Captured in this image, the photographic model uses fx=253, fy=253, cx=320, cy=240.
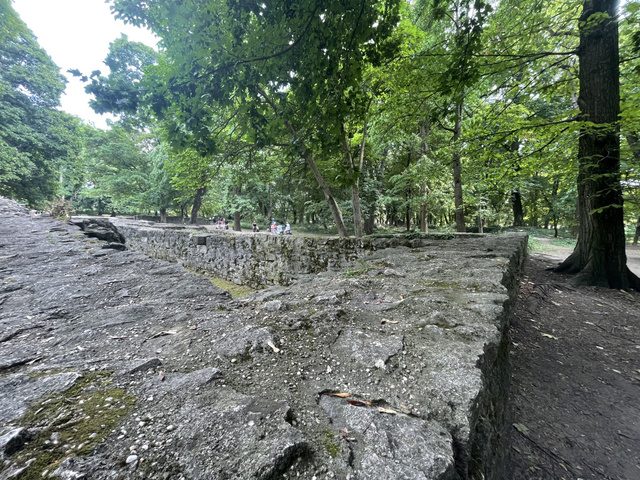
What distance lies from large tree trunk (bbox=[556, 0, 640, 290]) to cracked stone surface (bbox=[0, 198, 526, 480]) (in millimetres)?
3909

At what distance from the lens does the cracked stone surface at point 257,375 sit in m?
0.77

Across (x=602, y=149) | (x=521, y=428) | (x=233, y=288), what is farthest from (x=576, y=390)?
(x=233, y=288)

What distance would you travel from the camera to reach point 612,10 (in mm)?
4273

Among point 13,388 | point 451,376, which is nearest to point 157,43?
point 13,388

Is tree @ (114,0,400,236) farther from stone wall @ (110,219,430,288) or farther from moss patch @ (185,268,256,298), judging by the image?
moss patch @ (185,268,256,298)

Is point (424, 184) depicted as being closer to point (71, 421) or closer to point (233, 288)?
point (233, 288)

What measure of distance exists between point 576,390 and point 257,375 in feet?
10.1

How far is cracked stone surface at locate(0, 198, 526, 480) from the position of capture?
2.53ft

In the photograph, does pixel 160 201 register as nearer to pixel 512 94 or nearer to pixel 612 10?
pixel 512 94

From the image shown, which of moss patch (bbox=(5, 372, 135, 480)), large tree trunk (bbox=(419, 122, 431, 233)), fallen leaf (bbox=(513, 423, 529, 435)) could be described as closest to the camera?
moss patch (bbox=(5, 372, 135, 480))

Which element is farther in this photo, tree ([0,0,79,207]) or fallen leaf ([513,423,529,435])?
tree ([0,0,79,207])

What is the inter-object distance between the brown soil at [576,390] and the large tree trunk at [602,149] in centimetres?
64

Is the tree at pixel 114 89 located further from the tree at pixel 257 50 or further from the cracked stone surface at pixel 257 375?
the cracked stone surface at pixel 257 375

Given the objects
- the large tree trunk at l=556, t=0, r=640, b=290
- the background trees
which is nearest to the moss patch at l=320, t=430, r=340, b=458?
the background trees
